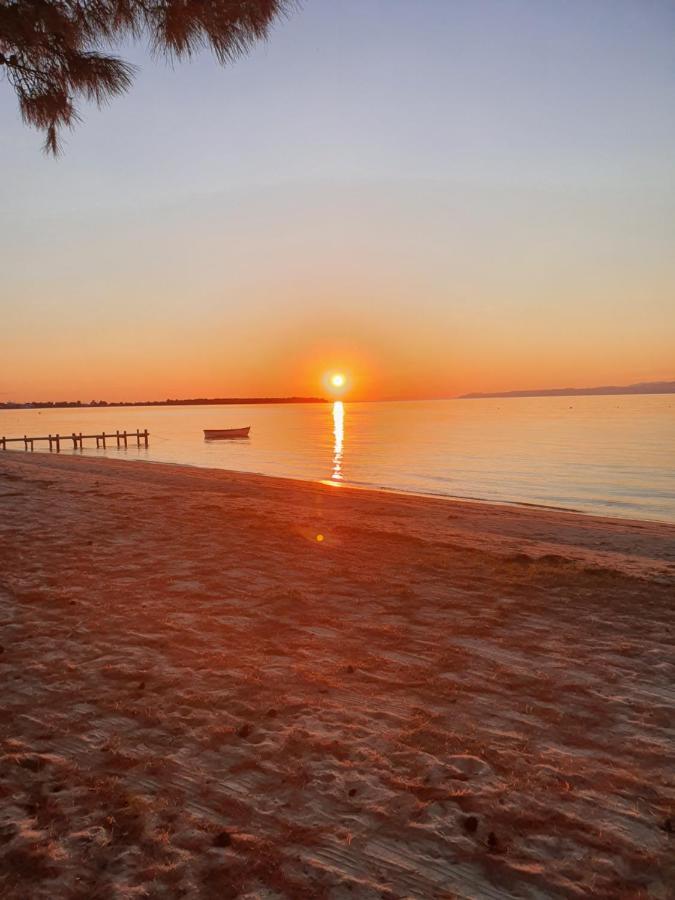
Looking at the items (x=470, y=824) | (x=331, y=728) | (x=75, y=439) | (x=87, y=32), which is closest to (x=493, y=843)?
(x=470, y=824)

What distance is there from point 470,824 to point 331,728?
1.13 metres

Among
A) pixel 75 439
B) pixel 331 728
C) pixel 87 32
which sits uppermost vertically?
pixel 87 32

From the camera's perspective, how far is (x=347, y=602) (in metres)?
6.42

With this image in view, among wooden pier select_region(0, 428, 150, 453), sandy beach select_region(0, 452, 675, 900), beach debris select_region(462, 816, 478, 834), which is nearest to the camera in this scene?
sandy beach select_region(0, 452, 675, 900)

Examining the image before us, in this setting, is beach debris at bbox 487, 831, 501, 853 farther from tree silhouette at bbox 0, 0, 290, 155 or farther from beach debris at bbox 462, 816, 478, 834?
tree silhouette at bbox 0, 0, 290, 155

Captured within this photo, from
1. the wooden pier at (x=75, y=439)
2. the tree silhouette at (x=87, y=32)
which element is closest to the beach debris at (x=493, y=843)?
the tree silhouette at (x=87, y=32)

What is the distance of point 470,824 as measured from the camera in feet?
9.63

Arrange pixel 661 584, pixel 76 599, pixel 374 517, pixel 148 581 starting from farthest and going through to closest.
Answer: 1. pixel 374 517
2. pixel 661 584
3. pixel 148 581
4. pixel 76 599

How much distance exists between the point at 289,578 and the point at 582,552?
577cm

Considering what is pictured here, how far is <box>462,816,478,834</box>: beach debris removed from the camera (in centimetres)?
290

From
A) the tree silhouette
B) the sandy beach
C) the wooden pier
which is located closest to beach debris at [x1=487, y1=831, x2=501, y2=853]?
the sandy beach

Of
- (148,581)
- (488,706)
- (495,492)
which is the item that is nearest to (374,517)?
(148,581)

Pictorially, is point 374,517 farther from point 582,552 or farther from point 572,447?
point 572,447

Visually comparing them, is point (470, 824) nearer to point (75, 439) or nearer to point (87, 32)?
point (87, 32)
